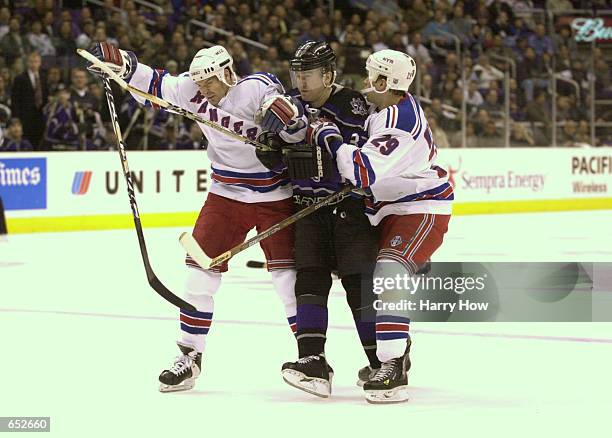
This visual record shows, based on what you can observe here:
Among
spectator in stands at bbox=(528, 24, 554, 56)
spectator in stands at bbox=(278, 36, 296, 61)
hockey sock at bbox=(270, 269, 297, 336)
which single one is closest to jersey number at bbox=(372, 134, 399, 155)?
hockey sock at bbox=(270, 269, 297, 336)

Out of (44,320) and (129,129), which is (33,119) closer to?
(129,129)

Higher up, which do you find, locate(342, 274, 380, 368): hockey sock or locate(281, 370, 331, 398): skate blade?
locate(342, 274, 380, 368): hockey sock

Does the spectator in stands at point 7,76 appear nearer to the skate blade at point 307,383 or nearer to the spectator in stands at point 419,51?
the spectator in stands at point 419,51

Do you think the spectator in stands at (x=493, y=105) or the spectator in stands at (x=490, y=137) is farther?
the spectator in stands at (x=493, y=105)

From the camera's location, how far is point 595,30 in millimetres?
17984

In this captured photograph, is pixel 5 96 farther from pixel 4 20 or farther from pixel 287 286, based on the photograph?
pixel 287 286

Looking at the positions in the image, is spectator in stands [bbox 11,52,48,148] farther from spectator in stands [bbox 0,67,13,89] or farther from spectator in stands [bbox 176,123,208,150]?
spectator in stands [bbox 176,123,208,150]

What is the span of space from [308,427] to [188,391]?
0.83 m

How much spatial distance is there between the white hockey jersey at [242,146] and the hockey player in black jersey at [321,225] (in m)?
0.10

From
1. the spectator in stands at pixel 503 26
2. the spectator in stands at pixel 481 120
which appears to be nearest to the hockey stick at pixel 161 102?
the spectator in stands at pixel 481 120

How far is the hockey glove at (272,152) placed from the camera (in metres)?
4.70

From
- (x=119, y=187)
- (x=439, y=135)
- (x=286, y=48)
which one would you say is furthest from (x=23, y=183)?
(x=439, y=135)

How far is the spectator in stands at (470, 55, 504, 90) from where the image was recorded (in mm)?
15172

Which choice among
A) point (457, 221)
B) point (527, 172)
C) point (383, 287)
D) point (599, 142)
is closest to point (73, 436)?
point (383, 287)
